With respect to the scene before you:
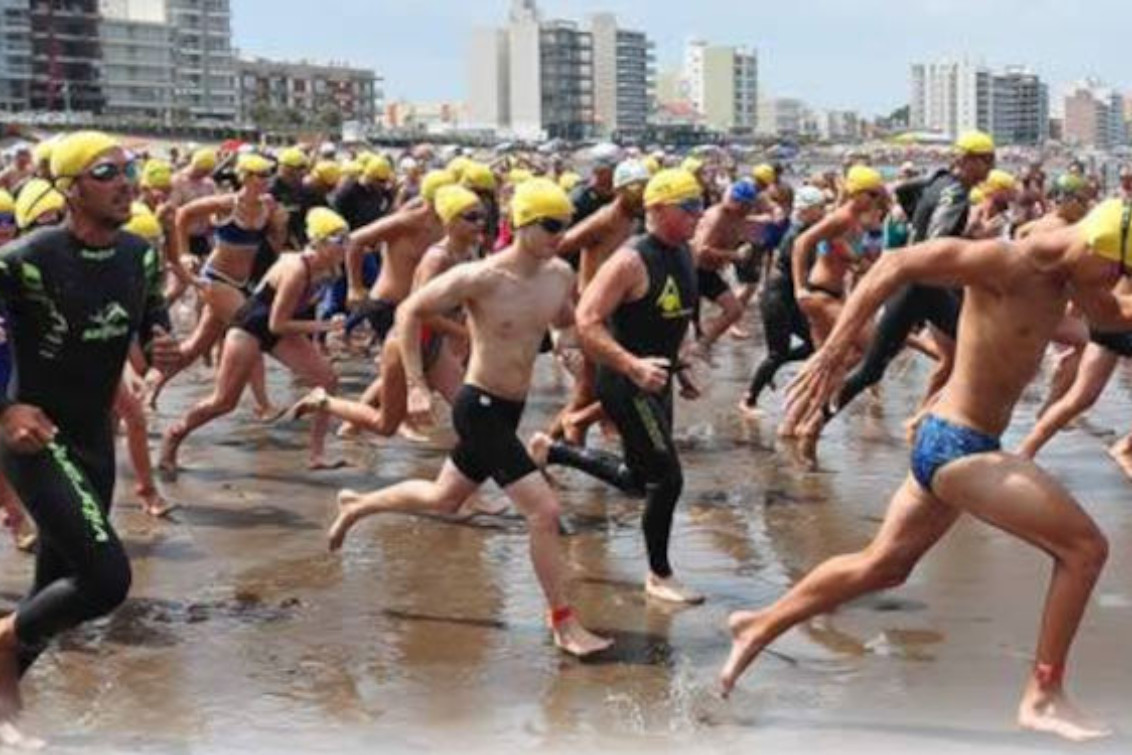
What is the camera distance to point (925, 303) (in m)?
9.95

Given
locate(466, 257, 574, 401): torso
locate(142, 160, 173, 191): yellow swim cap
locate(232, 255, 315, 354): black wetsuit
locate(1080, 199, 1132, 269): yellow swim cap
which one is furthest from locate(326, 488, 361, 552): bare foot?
locate(142, 160, 173, 191): yellow swim cap

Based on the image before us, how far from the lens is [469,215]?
890 cm

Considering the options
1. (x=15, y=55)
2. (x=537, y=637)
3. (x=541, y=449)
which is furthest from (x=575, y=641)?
(x=15, y=55)

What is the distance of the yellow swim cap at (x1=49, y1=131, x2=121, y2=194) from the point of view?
5.32m

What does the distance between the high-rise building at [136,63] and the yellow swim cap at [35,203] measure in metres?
151

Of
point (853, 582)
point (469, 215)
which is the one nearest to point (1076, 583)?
point (853, 582)

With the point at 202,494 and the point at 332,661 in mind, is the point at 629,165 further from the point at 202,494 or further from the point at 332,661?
the point at 332,661

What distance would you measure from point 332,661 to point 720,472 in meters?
4.34

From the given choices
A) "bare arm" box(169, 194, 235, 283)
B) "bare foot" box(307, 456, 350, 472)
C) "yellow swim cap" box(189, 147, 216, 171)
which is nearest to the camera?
"bare foot" box(307, 456, 350, 472)

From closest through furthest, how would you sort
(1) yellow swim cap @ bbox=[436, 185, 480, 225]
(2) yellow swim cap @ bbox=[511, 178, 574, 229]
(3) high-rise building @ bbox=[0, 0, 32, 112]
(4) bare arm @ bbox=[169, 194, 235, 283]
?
(2) yellow swim cap @ bbox=[511, 178, 574, 229], (1) yellow swim cap @ bbox=[436, 185, 480, 225], (4) bare arm @ bbox=[169, 194, 235, 283], (3) high-rise building @ bbox=[0, 0, 32, 112]

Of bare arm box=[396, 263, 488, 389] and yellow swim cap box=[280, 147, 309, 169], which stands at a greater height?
yellow swim cap box=[280, 147, 309, 169]

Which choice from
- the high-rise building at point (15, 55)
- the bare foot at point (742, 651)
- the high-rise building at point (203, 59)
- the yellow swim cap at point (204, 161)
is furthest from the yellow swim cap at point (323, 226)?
the high-rise building at point (203, 59)

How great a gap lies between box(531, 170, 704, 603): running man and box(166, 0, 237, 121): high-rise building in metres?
160

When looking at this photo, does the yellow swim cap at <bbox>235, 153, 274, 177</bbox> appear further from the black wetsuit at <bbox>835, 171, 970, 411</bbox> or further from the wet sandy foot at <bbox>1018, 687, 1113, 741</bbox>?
the wet sandy foot at <bbox>1018, 687, 1113, 741</bbox>
